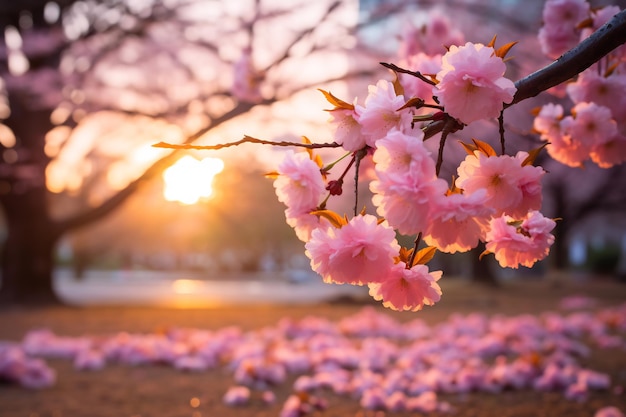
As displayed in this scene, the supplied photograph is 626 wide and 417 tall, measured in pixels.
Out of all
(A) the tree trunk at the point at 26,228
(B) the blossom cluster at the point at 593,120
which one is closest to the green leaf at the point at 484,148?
(B) the blossom cluster at the point at 593,120

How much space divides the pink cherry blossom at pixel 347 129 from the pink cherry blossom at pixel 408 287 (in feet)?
0.95

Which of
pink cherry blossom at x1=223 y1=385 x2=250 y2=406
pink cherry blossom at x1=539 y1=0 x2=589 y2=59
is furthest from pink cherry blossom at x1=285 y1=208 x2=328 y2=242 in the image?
pink cherry blossom at x1=223 y1=385 x2=250 y2=406

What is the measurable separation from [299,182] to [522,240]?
1.77 ft

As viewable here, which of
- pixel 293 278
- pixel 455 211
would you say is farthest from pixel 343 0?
pixel 293 278

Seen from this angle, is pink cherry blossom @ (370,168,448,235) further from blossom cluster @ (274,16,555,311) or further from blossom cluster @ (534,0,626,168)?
blossom cluster @ (534,0,626,168)

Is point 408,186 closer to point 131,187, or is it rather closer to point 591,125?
point 591,125

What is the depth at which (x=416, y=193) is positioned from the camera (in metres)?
1.19

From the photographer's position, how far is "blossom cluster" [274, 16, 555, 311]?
47.8 inches

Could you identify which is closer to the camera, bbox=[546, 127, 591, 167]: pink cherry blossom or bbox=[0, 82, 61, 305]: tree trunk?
bbox=[546, 127, 591, 167]: pink cherry blossom

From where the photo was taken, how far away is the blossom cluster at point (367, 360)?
12.4 feet

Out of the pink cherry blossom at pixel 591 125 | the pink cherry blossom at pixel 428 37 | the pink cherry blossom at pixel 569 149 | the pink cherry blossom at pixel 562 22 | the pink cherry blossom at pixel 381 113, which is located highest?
the pink cherry blossom at pixel 428 37

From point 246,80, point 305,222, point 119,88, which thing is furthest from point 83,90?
point 305,222

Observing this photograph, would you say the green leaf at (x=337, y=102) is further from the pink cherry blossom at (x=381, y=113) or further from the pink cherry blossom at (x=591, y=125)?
the pink cherry blossom at (x=591, y=125)

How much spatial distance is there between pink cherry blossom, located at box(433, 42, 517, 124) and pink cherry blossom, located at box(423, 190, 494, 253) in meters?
0.21
